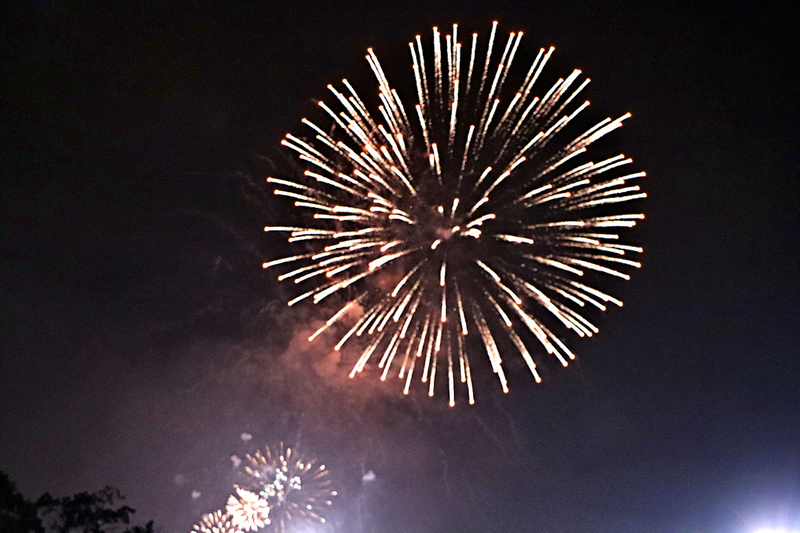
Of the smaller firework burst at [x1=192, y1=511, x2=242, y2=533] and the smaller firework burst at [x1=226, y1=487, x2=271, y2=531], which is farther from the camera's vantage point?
the smaller firework burst at [x1=192, y1=511, x2=242, y2=533]

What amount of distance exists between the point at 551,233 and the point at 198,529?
1641cm

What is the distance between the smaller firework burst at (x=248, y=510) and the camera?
1022 inches

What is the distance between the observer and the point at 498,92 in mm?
20078

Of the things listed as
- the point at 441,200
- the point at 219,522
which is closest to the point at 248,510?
the point at 219,522

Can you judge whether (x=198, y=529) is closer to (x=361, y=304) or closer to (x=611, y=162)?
(x=361, y=304)

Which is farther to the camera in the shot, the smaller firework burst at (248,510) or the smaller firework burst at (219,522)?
the smaller firework burst at (219,522)

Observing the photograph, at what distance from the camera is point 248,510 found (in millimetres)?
25984

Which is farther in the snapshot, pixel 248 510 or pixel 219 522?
pixel 219 522

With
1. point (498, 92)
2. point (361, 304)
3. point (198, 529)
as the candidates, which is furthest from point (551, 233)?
point (198, 529)

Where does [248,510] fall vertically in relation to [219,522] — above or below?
above

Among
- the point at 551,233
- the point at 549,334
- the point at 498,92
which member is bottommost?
the point at 549,334

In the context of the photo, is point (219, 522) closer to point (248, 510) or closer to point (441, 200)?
point (248, 510)

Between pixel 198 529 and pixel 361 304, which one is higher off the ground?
pixel 361 304

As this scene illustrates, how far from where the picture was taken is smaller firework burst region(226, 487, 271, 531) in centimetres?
2595
